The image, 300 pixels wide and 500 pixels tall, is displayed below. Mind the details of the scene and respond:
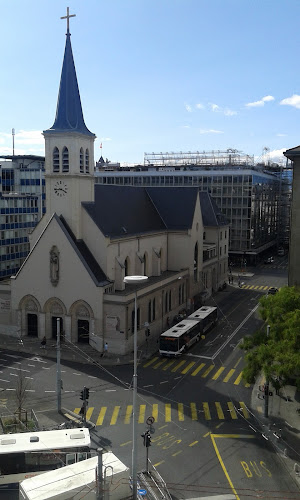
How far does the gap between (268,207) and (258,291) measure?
166ft

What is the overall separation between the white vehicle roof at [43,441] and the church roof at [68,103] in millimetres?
36724

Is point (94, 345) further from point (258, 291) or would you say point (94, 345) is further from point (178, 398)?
point (258, 291)

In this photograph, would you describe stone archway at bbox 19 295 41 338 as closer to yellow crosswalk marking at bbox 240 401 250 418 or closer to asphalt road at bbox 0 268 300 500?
asphalt road at bbox 0 268 300 500

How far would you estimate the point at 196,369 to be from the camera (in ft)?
155

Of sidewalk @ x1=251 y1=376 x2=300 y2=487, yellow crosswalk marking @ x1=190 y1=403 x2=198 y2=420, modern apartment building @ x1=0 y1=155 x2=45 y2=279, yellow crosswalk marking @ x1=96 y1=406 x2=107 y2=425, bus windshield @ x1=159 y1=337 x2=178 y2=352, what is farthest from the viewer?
modern apartment building @ x1=0 y1=155 x2=45 y2=279

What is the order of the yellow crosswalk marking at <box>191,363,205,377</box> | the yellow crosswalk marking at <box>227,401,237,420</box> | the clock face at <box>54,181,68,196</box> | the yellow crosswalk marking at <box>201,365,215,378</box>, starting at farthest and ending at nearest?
1. the clock face at <box>54,181,68,196</box>
2. the yellow crosswalk marking at <box>191,363,205,377</box>
3. the yellow crosswalk marking at <box>201,365,215,378</box>
4. the yellow crosswalk marking at <box>227,401,237,420</box>

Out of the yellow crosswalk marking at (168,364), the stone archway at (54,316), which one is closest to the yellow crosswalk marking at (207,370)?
the yellow crosswalk marking at (168,364)

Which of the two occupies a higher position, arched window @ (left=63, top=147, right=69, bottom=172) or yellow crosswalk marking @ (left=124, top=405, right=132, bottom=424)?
arched window @ (left=63, top=147, right=69, bottom=172)

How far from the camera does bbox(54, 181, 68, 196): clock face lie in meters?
55.7

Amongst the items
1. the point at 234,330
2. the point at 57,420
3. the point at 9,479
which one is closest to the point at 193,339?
the point at 234,330

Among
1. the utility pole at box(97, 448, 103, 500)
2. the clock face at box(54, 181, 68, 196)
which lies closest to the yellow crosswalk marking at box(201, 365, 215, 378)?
the utility pole at box(97, 448, 103, 500)

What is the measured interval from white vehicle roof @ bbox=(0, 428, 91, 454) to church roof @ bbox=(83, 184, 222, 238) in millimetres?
29696

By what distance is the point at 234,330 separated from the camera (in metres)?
60.8

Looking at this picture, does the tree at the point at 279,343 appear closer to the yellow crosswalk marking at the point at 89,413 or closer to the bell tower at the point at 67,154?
the yellow crosswalk marking at the point at 89,413
